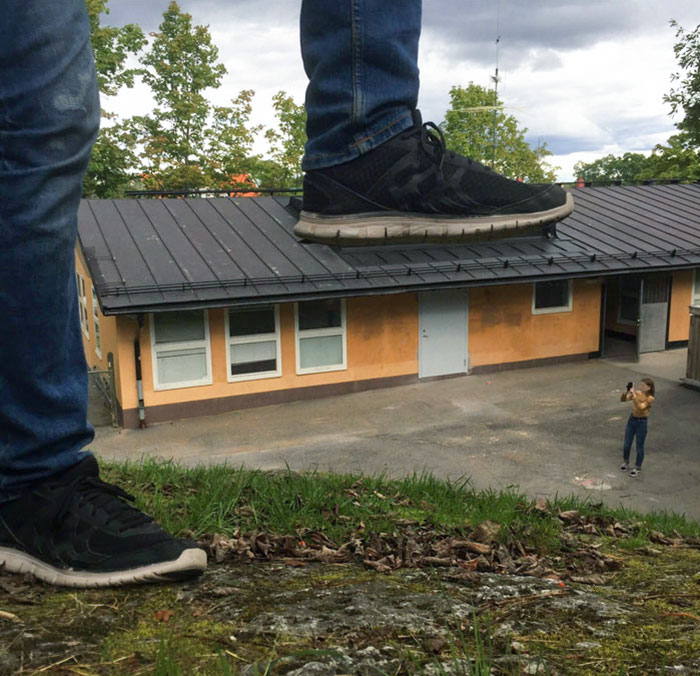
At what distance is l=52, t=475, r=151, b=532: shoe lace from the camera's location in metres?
2.03

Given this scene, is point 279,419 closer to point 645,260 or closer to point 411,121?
point 645,260

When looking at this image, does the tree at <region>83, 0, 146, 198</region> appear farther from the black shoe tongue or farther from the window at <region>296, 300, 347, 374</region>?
the black shoe tongue

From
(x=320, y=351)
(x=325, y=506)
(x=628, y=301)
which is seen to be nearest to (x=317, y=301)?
(x=320, y=351)

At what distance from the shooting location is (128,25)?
96.2 ft

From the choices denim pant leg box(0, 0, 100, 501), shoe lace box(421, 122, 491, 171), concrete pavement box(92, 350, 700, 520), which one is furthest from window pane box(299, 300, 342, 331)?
denim pant leg box(0, 0, 100, 501)

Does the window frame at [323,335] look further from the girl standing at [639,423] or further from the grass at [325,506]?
the grass at [325,506]

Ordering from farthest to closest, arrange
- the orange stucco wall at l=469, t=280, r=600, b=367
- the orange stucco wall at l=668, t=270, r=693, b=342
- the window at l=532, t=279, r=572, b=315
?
the orange stucco wall at l=668, t=270, r=693, b=342 < the window at l=532, t=279, r=572, b=315 < the orange stucco wall at l=469, t=280, r=600, b=367

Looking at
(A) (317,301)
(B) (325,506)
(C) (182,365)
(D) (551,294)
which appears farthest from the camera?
(D) (551,294)

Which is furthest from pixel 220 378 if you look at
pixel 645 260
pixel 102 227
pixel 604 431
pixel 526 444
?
pixel 645 260

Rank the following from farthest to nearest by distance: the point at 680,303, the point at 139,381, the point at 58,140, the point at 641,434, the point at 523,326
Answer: the point at 680,303
the point at 523,326
the point at 139,381
the point at 641,434
the point at 58,140

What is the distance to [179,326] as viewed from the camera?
1466cm

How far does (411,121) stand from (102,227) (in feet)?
49.7

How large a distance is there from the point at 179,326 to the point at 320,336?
323cm

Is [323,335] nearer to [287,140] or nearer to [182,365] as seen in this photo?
[182,365]
